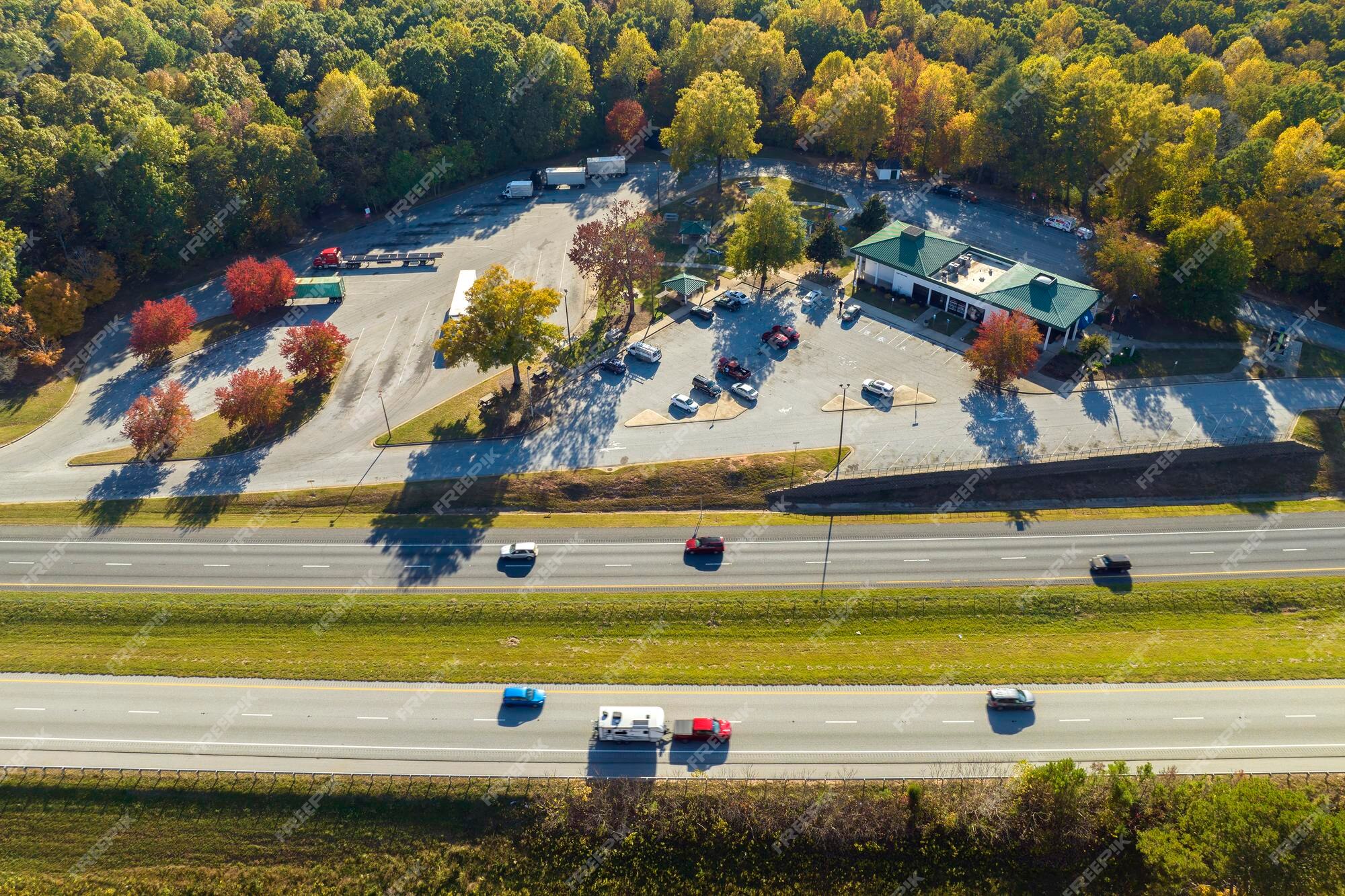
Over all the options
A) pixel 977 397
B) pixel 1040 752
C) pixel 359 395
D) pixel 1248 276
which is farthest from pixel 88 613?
pixel 1248 276

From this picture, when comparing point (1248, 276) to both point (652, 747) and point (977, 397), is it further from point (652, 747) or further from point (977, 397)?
point (652, 747)

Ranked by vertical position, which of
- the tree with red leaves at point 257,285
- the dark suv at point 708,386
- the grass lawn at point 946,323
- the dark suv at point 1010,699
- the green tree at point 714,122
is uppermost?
the green tree at point 714,122

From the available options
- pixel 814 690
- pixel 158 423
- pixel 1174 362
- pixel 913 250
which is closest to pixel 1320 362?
pixel 1174 362

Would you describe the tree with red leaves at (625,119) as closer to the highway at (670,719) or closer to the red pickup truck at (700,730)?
the highway at (670,719)

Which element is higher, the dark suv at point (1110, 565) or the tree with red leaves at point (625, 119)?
the tree with red leaves at point (625, 119)

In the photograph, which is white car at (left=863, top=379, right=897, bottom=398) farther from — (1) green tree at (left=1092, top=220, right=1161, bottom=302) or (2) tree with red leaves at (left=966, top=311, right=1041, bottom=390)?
(1) green tree at (left=1092, top=220, right=1161, bottom=302)

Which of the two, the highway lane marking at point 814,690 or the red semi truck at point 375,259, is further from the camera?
the red semi truck at point 375,259

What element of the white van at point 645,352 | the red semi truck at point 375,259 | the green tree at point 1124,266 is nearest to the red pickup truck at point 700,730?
the white van at point 645,352
